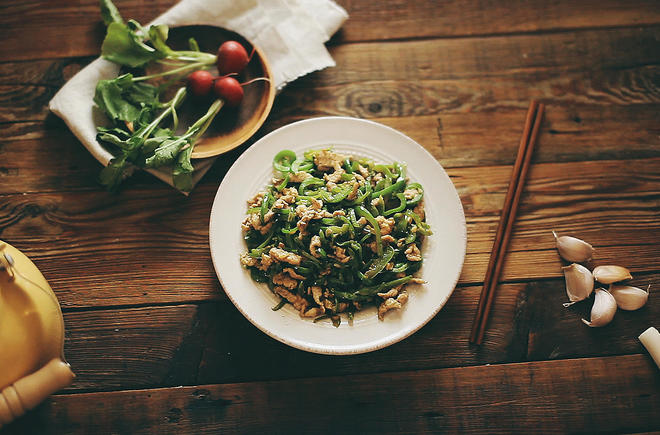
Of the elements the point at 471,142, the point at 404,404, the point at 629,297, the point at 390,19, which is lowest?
the point at 404,404

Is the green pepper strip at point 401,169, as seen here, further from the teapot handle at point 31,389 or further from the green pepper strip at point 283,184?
the teapot handle at point 31,389

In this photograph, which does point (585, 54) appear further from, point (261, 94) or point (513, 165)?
point (261, 94)

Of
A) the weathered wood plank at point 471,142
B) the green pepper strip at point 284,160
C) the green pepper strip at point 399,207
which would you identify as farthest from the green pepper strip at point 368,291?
the weathered wood plank at point 471,142

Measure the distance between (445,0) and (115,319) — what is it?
1.90m

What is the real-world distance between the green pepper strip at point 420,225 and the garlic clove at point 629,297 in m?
0.82

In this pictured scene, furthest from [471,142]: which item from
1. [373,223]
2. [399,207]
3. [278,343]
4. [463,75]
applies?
[278,343]

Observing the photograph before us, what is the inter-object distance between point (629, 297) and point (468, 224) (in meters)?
0.65

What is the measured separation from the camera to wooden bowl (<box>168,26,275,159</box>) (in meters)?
1.92

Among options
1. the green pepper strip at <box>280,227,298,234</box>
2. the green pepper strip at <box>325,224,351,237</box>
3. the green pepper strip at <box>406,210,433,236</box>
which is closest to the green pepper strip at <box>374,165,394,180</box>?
the green pepper strip at <box>406,210,433,236</box>

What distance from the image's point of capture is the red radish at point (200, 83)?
1.90 m

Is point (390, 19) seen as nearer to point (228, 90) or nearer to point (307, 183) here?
point (228, 90)

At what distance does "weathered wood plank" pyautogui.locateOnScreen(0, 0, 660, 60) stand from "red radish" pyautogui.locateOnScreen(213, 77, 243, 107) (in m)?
0.54

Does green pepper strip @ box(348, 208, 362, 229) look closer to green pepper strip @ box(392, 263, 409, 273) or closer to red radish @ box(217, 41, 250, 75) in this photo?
green pepper strip @ box(392, 263, 409, 273)

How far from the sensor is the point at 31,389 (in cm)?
138
